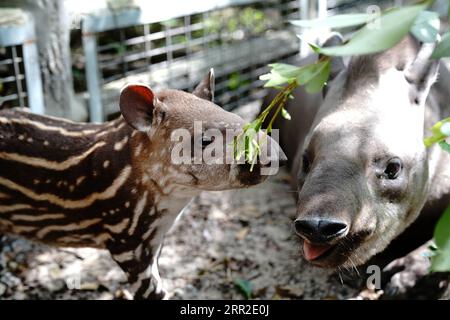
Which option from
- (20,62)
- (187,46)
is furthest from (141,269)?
(187,46)

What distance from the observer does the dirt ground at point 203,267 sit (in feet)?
11.0

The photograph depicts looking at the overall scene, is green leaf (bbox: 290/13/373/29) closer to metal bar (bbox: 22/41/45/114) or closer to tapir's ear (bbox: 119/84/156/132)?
tapir's ear (bbox: 119/84/156/132)

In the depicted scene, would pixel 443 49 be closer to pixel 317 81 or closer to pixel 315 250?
pixel 317 81

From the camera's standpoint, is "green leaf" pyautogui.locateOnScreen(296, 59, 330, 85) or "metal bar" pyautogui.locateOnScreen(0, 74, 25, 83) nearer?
"green leaf" pyautogui.locateOnScreen(296, 59, 330, 85)

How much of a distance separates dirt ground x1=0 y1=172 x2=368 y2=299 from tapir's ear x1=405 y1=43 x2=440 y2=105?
951 millimetres

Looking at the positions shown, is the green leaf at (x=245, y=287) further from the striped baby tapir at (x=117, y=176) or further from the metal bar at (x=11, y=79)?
the metal bar at (x=11, y=79)

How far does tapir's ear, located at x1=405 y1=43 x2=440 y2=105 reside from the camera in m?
3.07

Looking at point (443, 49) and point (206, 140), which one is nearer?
point (443, 49)

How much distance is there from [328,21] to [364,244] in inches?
73.0

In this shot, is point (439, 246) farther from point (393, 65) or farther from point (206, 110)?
point (393, 65)

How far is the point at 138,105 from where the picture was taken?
8.45 ft

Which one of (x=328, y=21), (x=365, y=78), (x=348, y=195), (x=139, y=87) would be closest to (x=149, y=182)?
(x=139, y=87)

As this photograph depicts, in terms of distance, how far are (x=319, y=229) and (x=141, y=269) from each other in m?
0.95

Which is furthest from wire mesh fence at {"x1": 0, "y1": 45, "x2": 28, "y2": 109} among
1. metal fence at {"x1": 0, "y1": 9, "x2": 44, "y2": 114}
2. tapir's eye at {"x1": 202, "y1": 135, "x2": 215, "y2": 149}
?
tapir's eye at {"x1": 202, "y1": 135, "x2": 215, "y2": 149}
